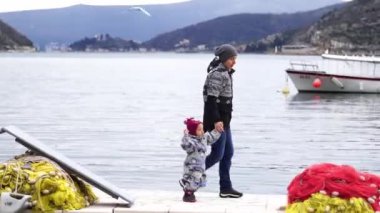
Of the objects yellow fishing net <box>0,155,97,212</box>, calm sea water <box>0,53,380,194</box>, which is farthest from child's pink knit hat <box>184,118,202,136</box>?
calm sea water <box>0,53,380,194</box>

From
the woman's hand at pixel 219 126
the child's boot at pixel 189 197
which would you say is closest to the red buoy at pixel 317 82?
the woman's hand at pixel 219 126

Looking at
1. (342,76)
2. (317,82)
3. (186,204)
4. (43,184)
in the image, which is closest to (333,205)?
(186,204)

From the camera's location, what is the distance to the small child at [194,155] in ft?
30.4

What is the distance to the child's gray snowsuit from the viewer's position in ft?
30.5

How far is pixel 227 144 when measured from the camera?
991 cm

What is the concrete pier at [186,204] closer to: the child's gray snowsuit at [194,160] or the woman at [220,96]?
the child's gray snowsuit at [194,160]

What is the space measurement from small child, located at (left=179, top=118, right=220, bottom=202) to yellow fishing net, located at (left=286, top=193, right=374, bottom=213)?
4.87 feet

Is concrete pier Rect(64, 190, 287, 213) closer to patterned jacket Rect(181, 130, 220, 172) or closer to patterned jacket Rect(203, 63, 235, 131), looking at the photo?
patterned jacket Rect(181, 130, 220, 172)

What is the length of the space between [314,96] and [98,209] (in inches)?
1780

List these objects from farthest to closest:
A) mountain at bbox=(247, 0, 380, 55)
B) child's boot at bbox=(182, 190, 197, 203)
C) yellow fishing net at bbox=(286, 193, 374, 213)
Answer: mountain at bbox=(247, 0, 380, 55) < child's boot at bbox=(182, 190, 197, 203) < yellow fishing net at bbox=(286, 193, 374, 213)

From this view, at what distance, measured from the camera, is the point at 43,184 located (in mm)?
8531

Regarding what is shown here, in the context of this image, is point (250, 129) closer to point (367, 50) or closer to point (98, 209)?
point (98, 209)

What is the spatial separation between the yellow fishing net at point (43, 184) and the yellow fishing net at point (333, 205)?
2.21 m

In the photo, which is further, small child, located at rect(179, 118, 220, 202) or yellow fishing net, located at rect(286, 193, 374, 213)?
small child, located at rect(179, 118, 220, 202)
